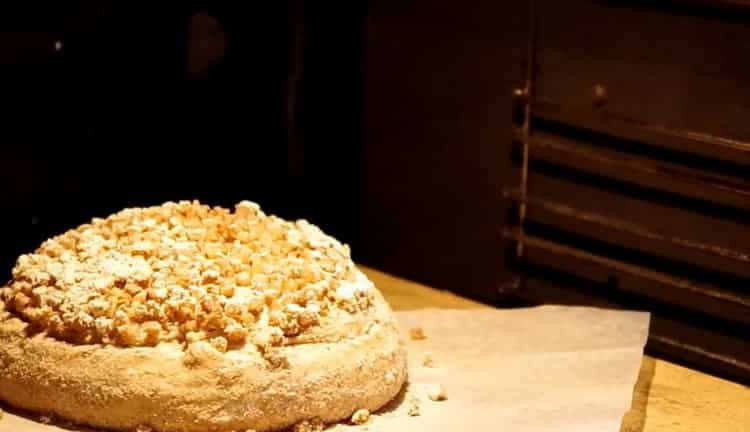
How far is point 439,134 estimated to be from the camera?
6.85ft

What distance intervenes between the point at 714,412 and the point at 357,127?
0.91m

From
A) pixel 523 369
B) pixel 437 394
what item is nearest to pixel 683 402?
pixel 523 369

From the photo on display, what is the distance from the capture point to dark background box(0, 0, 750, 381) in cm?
177

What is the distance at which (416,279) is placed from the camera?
7.16 ft

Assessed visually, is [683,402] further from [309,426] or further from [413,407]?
[309,426]

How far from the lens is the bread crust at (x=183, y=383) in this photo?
1.31 meters

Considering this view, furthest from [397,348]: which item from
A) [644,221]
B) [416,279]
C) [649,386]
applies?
[416,279]

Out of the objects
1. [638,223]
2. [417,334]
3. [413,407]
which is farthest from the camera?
[638,223]

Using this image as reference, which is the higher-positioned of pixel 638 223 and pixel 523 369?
pixel 638 223

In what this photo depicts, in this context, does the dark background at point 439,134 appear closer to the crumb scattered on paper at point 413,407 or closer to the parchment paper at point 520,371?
the parchment paper at point 520,371

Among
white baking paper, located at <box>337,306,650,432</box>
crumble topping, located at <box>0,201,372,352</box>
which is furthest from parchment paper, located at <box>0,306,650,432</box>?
crumble topping, located at <box>0,201,372,352</box>

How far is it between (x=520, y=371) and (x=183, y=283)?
16.7 inches

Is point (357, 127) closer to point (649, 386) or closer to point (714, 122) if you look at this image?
point (714, 122)

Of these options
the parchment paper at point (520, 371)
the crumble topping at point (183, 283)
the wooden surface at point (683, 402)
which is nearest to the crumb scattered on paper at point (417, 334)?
the parchment paper at point (520, 371)
